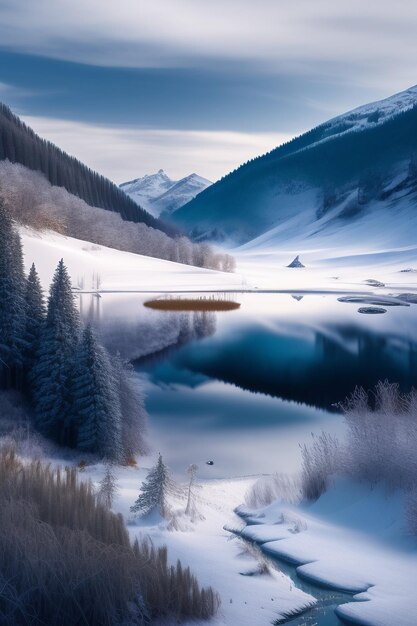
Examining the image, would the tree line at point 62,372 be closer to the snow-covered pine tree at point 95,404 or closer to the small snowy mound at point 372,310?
the snow-covered pine tree at point 95,404

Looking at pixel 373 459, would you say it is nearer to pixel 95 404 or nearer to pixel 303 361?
pixel 95 404

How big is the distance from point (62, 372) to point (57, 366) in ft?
1.11

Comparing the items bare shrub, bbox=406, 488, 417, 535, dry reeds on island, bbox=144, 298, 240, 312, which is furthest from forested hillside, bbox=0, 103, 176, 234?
bare shrub, bbox=406, 488, 417, 535

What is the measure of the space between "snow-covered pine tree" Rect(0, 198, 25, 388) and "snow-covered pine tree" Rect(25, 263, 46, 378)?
30cm

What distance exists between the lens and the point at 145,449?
25656mm

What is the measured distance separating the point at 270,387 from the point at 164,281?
5296cm

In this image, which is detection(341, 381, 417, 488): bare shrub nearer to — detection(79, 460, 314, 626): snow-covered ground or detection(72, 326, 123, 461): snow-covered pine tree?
detection(79, 460, 314, 626): snow-covered ground

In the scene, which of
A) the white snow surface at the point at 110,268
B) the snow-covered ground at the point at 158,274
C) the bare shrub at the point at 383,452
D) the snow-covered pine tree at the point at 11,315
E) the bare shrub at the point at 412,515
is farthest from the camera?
the snow-covered ground at the point at 158,274

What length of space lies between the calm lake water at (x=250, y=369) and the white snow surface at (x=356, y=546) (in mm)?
5111

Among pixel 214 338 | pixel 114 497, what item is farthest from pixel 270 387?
pixel 114 497

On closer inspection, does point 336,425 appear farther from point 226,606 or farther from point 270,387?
point 226,606

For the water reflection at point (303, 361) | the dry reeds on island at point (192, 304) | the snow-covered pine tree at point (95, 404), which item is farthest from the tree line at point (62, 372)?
the dry reeds on island at point (192, 304)

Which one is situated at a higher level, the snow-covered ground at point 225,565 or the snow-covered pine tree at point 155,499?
the snow-covered pine tree at point 155,499

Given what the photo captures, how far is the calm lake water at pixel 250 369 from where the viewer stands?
26.6 m
